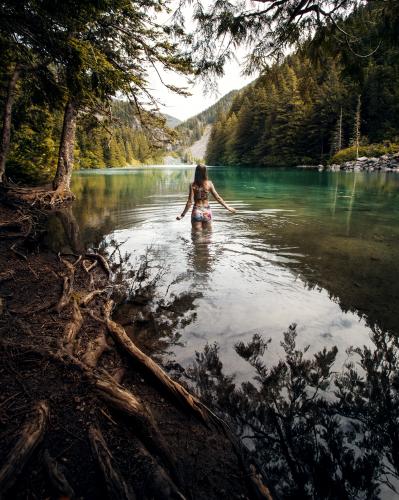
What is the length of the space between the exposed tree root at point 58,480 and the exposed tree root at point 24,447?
14 centimetres

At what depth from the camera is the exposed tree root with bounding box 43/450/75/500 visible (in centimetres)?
178

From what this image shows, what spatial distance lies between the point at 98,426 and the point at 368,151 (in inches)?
2416

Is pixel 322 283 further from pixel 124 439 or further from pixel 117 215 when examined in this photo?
pixel 117 215

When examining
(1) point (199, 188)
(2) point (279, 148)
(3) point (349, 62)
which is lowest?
(1) point (199, 188)

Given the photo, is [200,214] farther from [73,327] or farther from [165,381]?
[165,381]

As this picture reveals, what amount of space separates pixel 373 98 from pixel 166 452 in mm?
73551

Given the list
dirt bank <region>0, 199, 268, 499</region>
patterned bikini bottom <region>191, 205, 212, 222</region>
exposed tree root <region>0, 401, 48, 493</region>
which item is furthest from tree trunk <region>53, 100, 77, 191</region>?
exposed tree root <region>0, 401, 48, 493</region>

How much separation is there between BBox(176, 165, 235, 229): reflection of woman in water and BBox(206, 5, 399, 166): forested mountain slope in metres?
3.52

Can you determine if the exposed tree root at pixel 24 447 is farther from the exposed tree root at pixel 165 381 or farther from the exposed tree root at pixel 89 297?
the exposed tree root at pixel 89 297

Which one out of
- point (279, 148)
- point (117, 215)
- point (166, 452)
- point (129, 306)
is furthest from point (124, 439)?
point (279, 148)

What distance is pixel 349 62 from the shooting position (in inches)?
229

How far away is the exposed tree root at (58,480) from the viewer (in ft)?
5.84

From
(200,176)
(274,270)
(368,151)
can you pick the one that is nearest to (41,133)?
(200,176)

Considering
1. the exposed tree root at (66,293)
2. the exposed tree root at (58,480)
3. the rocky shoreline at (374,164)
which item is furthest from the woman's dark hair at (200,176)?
the rocky shoreline at (374,164)
